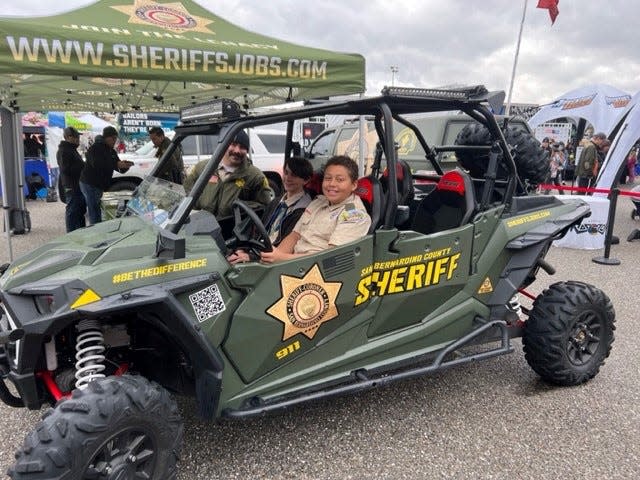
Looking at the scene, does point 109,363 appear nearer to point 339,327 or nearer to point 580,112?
point 339,327

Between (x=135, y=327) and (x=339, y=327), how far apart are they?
1095mm

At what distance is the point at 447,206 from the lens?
3590mm

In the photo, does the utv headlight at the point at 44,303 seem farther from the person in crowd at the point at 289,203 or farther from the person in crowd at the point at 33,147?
the person in crowd at the point at 33,147

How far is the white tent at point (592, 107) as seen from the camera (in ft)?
49.7

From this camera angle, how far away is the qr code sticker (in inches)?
92.4

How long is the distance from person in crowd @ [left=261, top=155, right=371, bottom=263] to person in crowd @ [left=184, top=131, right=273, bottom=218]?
0.71 m

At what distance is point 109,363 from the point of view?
2621 mm

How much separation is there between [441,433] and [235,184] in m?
2.42

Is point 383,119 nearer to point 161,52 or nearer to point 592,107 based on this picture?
point 161,52

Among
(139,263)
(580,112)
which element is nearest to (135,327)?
(139,263)

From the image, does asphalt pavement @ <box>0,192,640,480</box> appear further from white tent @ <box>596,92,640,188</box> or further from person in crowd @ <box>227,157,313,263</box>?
white tent @ <box>596,92,640,188</box>

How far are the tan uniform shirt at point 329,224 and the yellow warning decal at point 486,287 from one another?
42.0 inches

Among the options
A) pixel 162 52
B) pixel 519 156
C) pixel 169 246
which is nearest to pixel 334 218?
pixel 169 246

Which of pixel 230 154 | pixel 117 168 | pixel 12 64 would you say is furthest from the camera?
pixel 117 168
